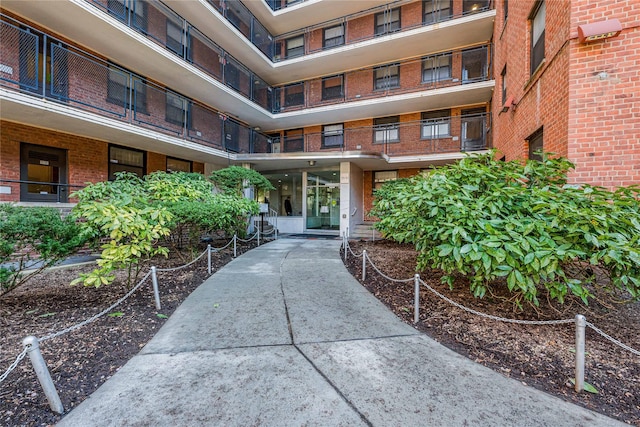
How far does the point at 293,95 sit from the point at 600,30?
13904 millimetres

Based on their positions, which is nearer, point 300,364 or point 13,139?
point 300,364

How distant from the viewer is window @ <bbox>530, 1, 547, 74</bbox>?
5973mm

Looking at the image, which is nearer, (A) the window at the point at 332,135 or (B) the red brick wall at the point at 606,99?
(B) the red brick wall at the point at 606,99

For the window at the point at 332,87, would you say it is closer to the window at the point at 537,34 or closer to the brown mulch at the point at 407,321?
the window at the point at 537,34

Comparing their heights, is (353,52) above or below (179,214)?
above

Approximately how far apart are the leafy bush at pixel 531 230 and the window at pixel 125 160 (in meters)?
10.7

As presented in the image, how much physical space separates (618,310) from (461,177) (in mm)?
2891

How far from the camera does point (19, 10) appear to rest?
710 cm

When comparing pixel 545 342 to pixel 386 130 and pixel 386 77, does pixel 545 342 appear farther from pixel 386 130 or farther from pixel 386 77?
pixel 386 77

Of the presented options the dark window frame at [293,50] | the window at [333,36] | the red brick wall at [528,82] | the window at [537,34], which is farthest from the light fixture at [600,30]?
the dark window frame at [293,50]

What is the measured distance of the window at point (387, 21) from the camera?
13.5 m

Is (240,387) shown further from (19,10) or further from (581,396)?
(19,10)

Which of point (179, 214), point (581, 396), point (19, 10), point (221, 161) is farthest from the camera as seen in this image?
point (221, 161)

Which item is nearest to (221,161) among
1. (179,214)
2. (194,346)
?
(179,214)
